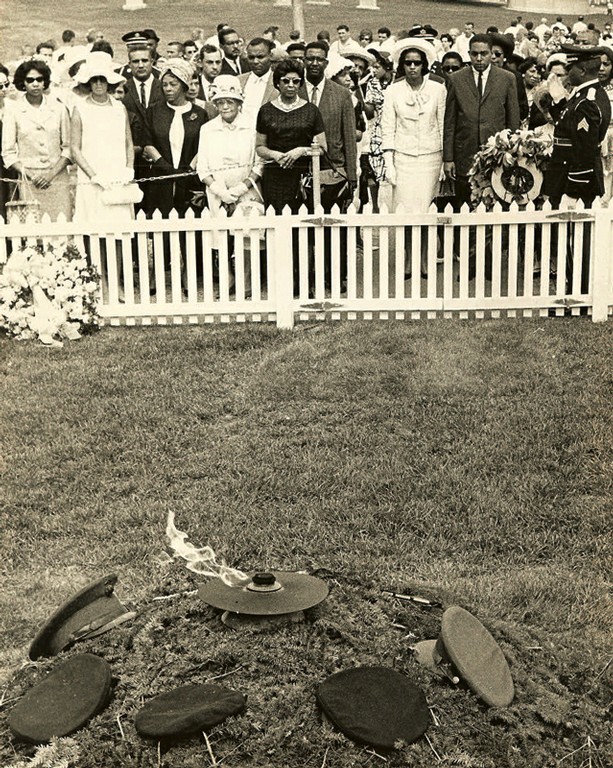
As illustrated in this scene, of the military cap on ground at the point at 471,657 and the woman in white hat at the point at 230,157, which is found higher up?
the woman in white hat at the point at 230,157

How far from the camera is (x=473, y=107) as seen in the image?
10914 millimetres

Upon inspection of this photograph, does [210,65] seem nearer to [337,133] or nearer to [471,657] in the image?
[337,133]

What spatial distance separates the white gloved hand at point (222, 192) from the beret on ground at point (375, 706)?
24.2ft

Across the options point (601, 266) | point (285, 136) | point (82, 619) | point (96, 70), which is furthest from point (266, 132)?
point (82, 619)

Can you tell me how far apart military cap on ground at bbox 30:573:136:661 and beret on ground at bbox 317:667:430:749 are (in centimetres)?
102

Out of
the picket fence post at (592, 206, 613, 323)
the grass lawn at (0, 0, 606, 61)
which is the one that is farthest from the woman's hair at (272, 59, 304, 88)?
the grass lawn at (0, 0, 606, 61)

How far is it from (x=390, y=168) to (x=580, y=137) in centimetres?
196

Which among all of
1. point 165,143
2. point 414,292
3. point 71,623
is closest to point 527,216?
point 414,292

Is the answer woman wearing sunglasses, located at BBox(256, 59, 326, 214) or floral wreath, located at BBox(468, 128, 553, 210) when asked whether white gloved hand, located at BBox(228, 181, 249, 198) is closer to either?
woman wearing sunglasses, located at BBox(256, 59, 326, 214)

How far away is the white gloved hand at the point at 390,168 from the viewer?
1109 centimetres

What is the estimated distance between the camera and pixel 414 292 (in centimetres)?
964

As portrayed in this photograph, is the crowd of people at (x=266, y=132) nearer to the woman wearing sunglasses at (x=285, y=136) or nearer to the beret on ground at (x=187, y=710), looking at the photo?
the woman wearing sunglasses at (x=285, y=136)

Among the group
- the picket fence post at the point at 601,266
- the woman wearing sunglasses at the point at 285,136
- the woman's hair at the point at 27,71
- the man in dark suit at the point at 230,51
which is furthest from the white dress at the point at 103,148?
the picket fence post at the point at 601,266

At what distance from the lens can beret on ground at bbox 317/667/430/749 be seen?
3404 millimetres
